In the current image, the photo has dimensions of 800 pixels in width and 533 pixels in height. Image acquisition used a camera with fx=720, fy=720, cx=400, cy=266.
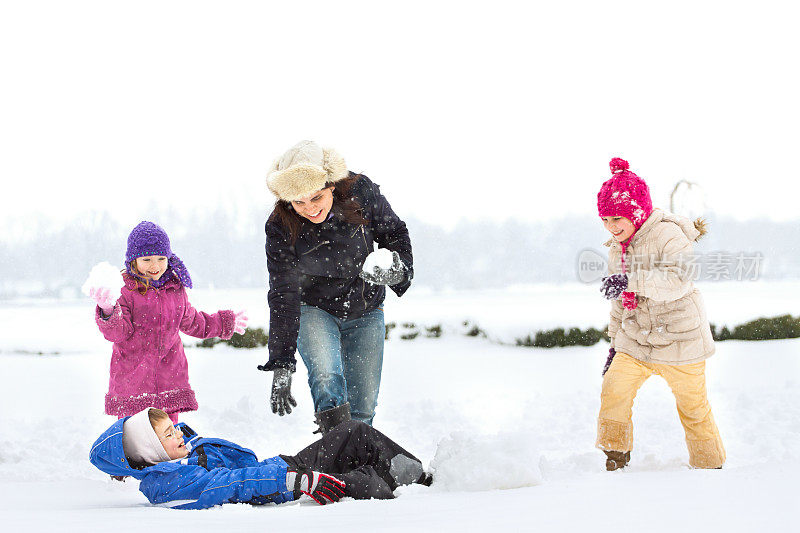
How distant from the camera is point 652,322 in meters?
4.30

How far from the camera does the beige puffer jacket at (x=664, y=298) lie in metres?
4.17

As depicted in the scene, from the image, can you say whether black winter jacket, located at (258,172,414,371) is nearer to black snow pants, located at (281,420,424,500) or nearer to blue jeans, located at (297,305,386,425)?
blue jeans, located at (297,305,386,425)

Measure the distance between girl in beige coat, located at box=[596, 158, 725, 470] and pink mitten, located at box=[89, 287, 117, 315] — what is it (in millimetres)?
2987

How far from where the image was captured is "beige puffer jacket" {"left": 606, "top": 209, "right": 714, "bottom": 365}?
4172 millimetres

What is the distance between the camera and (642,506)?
2277 mm

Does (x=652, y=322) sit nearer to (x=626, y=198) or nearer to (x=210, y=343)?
(x=626, y=198)

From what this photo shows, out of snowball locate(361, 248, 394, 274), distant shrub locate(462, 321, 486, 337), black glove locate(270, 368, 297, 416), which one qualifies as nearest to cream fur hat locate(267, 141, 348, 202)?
snowball locate(361, 248, 394, 274)

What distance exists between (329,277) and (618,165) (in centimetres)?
196

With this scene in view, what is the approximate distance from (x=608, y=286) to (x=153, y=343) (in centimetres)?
288

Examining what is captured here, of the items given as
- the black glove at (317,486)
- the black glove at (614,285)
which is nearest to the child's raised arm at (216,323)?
the black glove at (317,486)

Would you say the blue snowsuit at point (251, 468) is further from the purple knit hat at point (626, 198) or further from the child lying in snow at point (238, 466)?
the purple knit hat at point (626, 198)

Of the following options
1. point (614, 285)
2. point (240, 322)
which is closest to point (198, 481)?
point (240, 322)

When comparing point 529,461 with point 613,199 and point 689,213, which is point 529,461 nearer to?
point 613,199

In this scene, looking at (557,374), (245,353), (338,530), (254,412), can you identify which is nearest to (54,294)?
(245,353)
